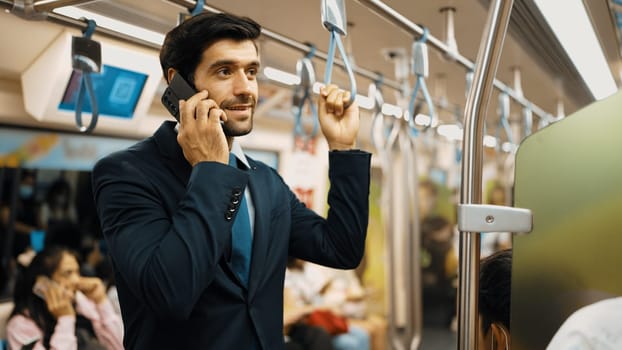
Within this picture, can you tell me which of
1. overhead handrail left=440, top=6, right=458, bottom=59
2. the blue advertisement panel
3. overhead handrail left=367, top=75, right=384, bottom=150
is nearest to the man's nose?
overhead handrail left=440, top=6, right=458, bottom=59

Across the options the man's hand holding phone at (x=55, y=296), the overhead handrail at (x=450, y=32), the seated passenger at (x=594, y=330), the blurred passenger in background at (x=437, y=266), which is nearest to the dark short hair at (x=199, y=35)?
the seated passenger at (x=594, y=330)

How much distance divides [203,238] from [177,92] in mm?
312

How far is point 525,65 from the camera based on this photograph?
288 cm

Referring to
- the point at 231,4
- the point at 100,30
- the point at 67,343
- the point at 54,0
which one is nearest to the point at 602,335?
the point at 54,0

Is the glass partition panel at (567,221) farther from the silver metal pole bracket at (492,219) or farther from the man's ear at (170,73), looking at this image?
the man's ear at (170,73)

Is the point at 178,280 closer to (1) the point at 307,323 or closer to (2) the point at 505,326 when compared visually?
(2) the point at 505,326

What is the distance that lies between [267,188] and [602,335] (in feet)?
2.38

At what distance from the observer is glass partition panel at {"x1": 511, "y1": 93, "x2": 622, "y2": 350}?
70 cm

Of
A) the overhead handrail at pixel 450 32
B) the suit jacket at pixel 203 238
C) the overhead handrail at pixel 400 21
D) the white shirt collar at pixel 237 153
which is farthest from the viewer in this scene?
the overhead handrail at pixel 450 32

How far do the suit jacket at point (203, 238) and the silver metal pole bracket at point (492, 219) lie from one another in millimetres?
361

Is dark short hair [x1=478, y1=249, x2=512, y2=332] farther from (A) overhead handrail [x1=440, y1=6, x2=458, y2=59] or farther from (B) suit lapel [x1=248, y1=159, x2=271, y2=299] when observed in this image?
(A) overhead handrail [x1=440, y1=6, x2=458, y2=59]

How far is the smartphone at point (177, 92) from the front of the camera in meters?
1.03

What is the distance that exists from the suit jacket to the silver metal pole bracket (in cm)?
36

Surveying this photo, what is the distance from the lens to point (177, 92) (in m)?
1.04
